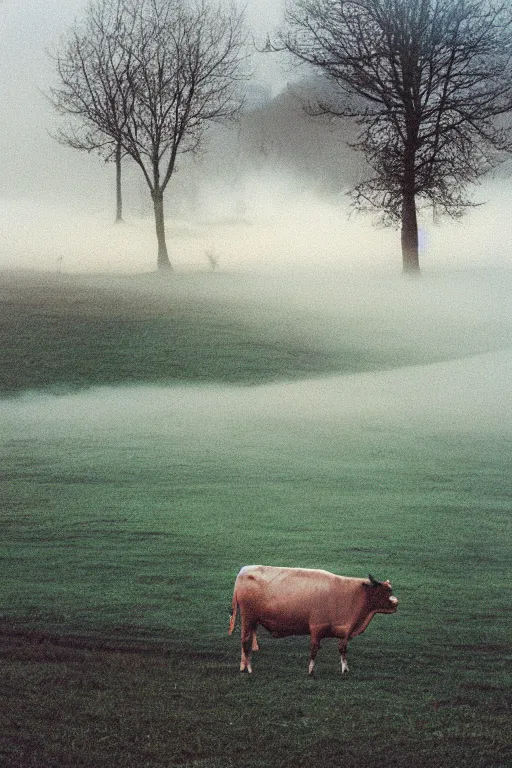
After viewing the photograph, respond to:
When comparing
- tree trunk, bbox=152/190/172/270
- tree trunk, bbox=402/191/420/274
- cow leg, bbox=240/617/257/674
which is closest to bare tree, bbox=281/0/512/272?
tree trunk, bbox=402/191/420/274

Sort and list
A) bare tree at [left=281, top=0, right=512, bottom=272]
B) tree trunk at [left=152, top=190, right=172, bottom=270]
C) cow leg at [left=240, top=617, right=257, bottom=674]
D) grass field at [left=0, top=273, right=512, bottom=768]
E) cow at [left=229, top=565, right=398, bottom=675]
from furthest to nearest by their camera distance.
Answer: tree trunk at [left=152, top=190, right=172, bottom=270]
bare tree at [left=281, top=0, right=512, bottom=272]
grass field at [left=0, top=273, right=512, bottom=768]
cow leg at [left=240, top=617, right=257, bottom=674]
cow at [left=229, top=565, right=398, bottom=675]

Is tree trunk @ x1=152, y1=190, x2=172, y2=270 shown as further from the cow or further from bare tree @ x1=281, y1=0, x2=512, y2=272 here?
the cow

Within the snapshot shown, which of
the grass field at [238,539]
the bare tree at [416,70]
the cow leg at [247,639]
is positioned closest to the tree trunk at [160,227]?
the bare tree at [416,70]

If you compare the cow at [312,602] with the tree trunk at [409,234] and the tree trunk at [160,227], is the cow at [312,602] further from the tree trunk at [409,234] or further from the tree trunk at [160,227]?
the tree trunk at [160,227]

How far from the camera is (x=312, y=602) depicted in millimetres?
4566

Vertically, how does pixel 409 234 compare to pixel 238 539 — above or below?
above

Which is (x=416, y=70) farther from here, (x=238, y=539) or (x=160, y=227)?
(x=238, y=539)

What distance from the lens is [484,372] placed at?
Result: 2031cm

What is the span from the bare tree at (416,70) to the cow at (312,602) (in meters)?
26.4

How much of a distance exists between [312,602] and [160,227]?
32105mm

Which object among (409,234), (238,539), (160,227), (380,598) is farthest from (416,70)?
(380,598)

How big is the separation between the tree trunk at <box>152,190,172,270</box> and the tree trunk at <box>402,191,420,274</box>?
28.9ft

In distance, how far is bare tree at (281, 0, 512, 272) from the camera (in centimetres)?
3002

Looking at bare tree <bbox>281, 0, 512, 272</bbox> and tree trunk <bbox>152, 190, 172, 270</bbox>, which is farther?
tree trunk <bbox>152, 190, 172, 270</bbox>
